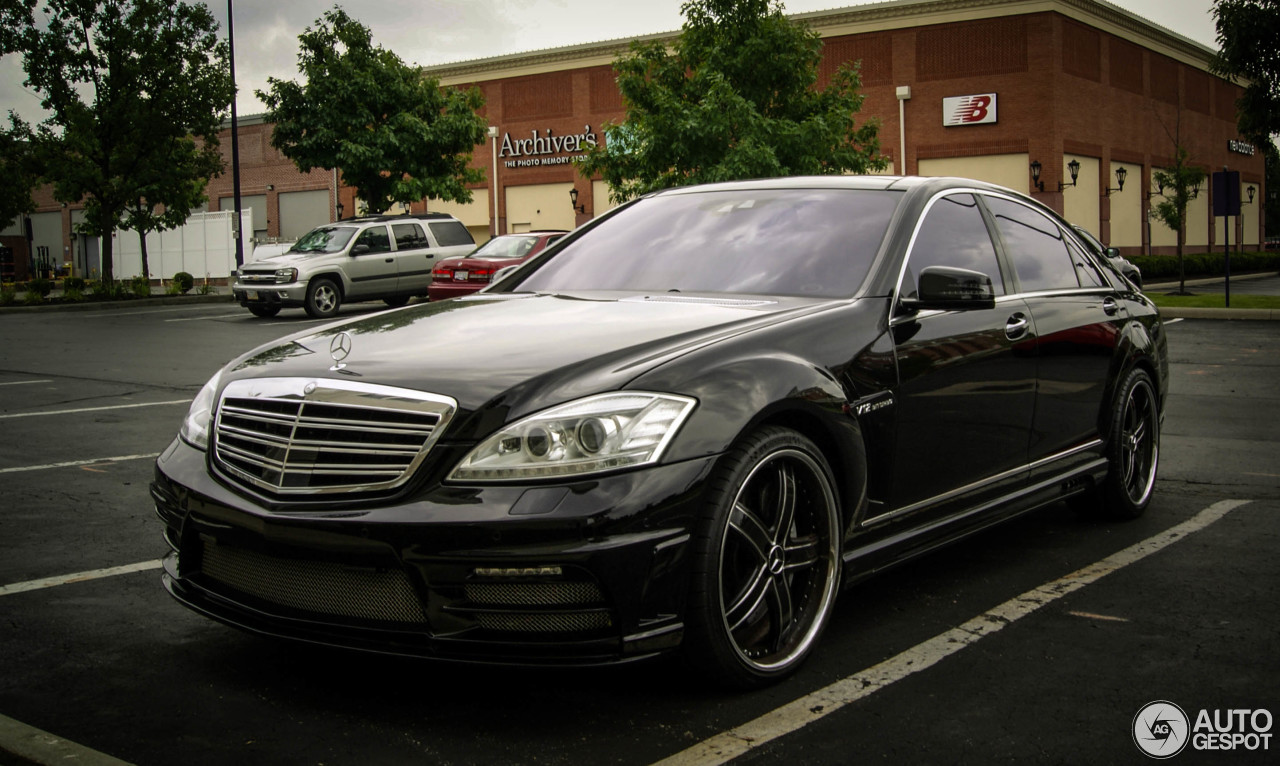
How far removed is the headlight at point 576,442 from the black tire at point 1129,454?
3043 mm

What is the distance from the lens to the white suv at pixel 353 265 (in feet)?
76.7

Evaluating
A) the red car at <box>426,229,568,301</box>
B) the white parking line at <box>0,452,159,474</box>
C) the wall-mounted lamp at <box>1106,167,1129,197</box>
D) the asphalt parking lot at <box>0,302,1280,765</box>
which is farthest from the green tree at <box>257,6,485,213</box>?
the asphalt parking lot at <box>0,302,1280,765</box>

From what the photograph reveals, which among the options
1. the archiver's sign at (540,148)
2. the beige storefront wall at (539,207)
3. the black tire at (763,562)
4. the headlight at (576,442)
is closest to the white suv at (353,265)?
the black tire at (763,562)

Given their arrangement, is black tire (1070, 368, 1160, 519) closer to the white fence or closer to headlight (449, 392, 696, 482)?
headlight (449, 392, 696, 482)

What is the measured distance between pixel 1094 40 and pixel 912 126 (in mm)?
7112

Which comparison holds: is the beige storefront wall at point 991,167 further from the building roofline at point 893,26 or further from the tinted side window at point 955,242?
the tinted side window at point 955,242

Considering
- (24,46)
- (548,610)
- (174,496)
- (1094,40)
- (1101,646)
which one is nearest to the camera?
(548,610)

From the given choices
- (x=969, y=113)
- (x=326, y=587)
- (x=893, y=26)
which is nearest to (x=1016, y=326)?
(x=326, y=587)

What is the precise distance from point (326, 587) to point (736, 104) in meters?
21.8

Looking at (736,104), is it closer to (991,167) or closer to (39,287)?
(39,287)

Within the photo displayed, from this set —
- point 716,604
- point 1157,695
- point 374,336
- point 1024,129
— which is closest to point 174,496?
point 374,336

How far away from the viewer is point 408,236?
25.8 metres

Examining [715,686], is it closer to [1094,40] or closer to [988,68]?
[988,68]

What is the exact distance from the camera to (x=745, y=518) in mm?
3385
